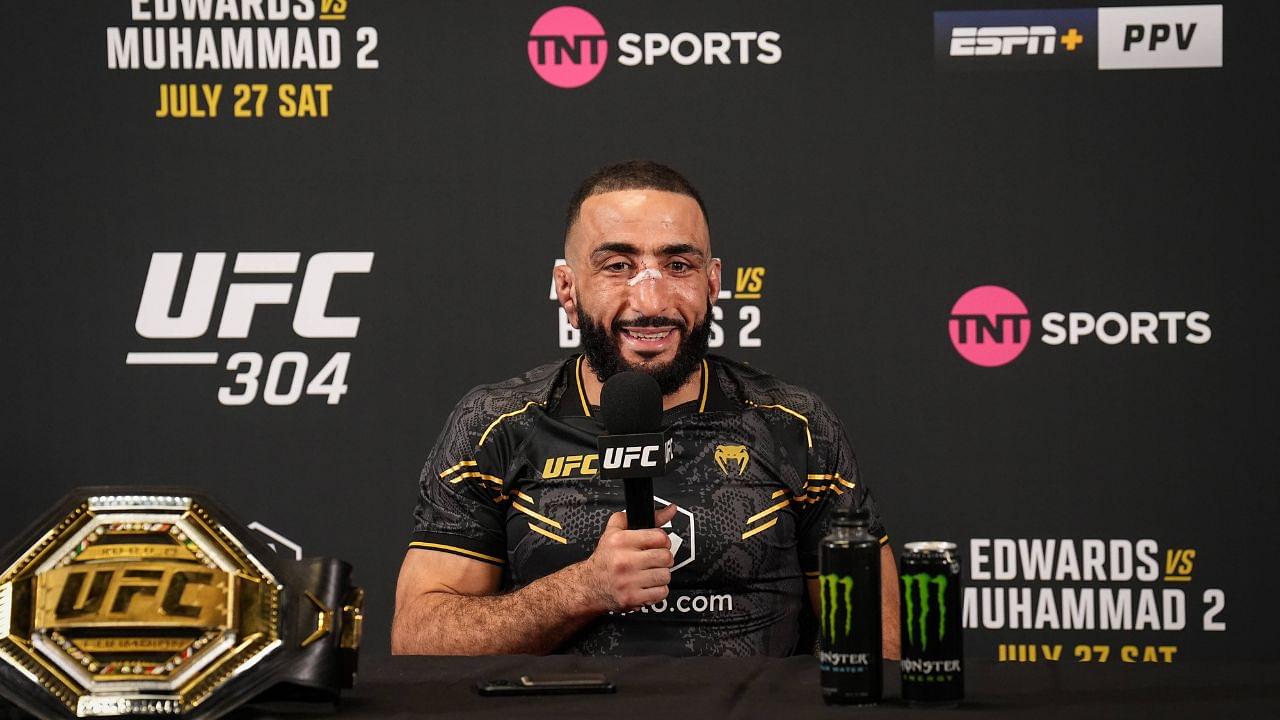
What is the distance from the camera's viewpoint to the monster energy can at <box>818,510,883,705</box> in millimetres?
1164

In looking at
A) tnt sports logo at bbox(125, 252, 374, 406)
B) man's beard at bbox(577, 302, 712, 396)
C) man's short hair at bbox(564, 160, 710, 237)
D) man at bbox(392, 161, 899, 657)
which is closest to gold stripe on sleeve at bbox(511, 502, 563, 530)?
man at bbox(392, 161, 899, 657)

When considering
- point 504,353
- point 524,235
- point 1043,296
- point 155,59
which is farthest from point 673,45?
point 155,59

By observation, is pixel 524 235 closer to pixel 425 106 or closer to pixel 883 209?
pixel 425 106

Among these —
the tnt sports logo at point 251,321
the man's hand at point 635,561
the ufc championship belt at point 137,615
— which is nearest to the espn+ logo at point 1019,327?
the tnt sports logo at point 251,321

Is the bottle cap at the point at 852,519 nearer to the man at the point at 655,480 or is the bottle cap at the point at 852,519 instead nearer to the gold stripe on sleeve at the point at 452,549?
the man at the point at 655,480

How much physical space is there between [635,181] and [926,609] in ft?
3.84

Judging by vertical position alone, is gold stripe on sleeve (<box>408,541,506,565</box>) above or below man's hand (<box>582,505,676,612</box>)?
below

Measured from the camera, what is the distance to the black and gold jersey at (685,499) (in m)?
2.03

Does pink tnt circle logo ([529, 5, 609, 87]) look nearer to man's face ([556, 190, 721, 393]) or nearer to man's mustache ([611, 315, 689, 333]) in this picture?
man's face ([556, 190, 721, 393])

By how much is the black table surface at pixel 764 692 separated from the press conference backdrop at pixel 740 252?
1.48m

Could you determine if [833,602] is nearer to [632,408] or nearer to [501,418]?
[632,408]

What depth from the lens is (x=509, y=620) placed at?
193cm

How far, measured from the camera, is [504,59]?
2887 millimetres

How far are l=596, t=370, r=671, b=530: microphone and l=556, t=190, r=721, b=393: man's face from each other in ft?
2.05
